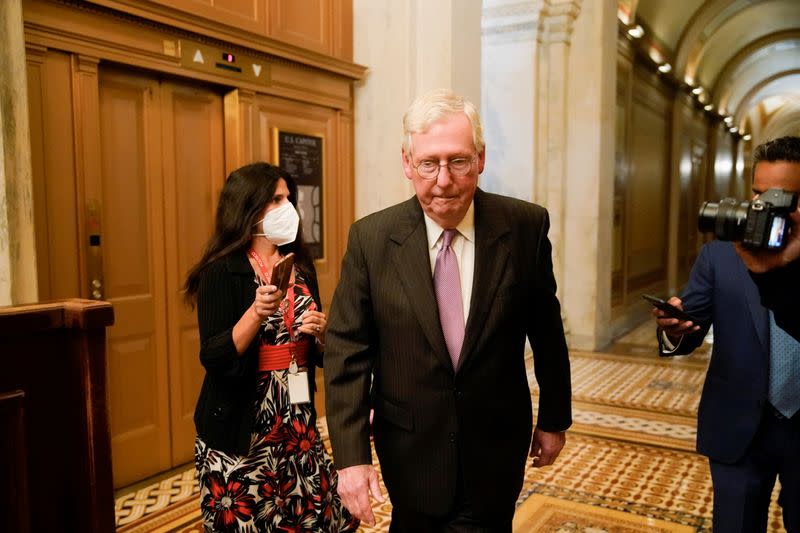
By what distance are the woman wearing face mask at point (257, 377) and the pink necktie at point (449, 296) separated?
24.5 inches

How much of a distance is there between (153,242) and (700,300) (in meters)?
3.19

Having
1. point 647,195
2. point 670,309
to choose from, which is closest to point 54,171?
point 670,309

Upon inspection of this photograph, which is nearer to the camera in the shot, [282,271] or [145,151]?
[282,271]

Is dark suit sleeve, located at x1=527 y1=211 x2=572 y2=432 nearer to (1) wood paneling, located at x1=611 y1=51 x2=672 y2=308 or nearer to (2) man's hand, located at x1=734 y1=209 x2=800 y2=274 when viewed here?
(2) man's hand, located at x1=734 y1=209 x2=800 y2=274

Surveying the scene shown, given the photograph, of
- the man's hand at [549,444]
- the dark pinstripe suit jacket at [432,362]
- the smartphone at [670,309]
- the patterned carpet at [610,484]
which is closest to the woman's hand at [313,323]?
the dark pinstripe suit jacket at [432,362]

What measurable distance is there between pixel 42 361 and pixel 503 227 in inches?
50.4

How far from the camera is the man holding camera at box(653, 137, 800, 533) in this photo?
2213 mm

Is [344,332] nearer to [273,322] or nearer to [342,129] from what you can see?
[273,322]

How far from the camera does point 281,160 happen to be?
4996 millimetres

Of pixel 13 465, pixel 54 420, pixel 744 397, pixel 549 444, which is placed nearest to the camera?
pixel 13 465

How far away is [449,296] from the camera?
6.41 feet

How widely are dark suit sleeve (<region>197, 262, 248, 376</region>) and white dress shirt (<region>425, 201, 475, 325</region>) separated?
85 centimetres

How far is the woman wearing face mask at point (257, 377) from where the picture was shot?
7.90 feet

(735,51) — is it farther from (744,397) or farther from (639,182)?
(744,397)
